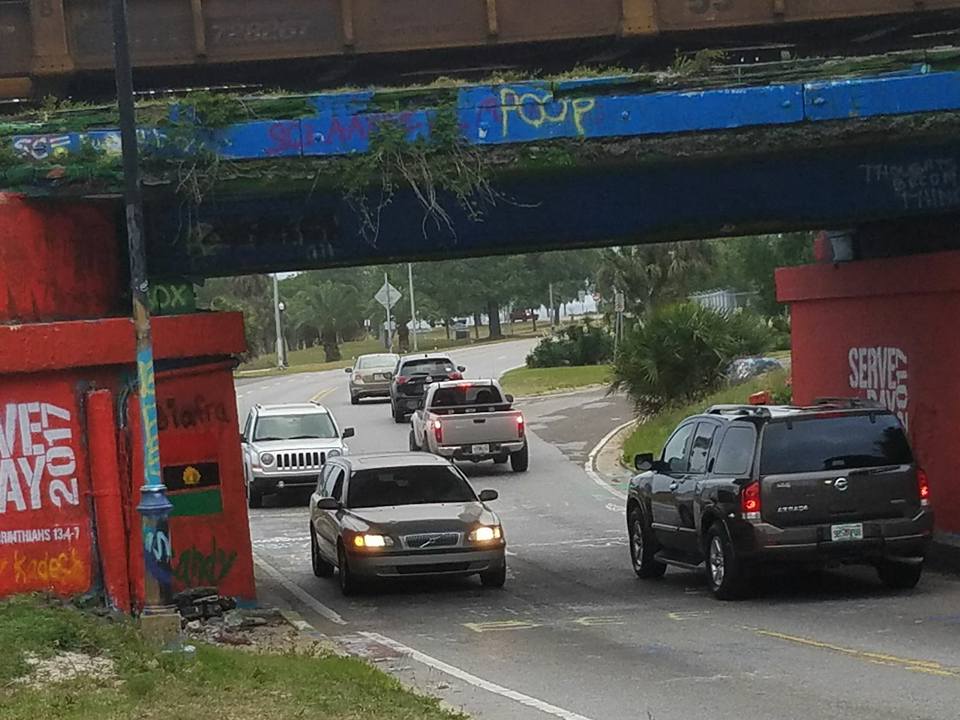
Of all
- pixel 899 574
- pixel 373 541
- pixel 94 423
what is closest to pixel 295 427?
pixel 373 541

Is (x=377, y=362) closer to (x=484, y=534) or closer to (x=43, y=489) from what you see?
(x=484, y=534)

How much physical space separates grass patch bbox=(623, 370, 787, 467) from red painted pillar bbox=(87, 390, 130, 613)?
1869 cm

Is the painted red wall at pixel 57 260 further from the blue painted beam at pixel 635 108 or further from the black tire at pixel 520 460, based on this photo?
the black tire at pixel 520 460

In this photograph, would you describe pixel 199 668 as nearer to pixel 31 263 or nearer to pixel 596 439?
pixel 31 263

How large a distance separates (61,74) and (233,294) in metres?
96.7

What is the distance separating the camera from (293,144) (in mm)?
15469

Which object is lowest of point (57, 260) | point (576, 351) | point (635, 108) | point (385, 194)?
point (576, 351)

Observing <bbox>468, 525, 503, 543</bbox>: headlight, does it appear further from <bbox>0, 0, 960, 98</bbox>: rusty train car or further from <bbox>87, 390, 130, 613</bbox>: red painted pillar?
<bbox>0, 0, 960, 98</bbox>: rusty train car

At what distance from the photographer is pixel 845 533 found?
15133 millimetres

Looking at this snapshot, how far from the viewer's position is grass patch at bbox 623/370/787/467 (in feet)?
108

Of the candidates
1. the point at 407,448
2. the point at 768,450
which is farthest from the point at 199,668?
the point at 407,448

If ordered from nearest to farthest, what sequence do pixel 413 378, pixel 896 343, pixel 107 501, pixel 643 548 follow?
1. pixel 107 501
2. pixel 643 548
3. pixel 896 343
4. pixel 413 378

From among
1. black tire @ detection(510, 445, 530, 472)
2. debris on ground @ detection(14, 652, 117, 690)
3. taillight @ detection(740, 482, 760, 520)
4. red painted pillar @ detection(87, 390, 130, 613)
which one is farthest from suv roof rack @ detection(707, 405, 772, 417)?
black tire @ detection(510, 445, 530, 472)

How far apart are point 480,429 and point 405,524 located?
15.9 metres
